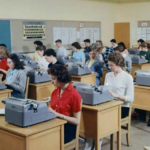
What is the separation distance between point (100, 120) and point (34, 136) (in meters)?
0.96

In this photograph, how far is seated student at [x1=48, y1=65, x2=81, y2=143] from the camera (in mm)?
3004

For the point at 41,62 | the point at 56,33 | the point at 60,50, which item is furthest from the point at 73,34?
the point at 41,62

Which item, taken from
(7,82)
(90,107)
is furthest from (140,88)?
(7,82)

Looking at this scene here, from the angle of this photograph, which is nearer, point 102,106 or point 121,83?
point 102,106

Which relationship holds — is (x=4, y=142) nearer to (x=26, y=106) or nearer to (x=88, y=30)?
(x=26, y=106)

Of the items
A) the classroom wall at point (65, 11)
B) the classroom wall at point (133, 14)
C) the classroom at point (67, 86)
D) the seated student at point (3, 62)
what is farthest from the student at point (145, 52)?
the classroom wall at point (133, 14)

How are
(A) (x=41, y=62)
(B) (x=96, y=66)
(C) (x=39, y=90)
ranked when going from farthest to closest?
(A) (x=41, y=62) < (B) (x=96, y=66) < (C) (x=39, y=90)

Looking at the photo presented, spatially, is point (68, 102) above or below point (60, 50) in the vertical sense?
below

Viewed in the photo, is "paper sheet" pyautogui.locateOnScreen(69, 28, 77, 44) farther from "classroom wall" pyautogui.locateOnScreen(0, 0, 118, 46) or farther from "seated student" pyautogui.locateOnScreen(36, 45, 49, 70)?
"seated student" pyautogui.locateOnScreen(36, 45, 49, 70)

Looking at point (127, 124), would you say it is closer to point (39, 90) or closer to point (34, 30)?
point (39, 90)

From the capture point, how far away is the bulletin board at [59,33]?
8352 millimetres

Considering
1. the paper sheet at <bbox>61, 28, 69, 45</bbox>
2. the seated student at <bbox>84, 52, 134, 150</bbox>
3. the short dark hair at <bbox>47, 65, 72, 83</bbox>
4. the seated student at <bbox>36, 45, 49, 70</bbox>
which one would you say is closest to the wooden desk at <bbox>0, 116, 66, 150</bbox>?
the short dark hair at <bbox>47, 65, 72, 83</bbox>

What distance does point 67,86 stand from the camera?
3100mm

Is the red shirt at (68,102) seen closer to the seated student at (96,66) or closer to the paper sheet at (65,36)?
the seated student at (96,66)
